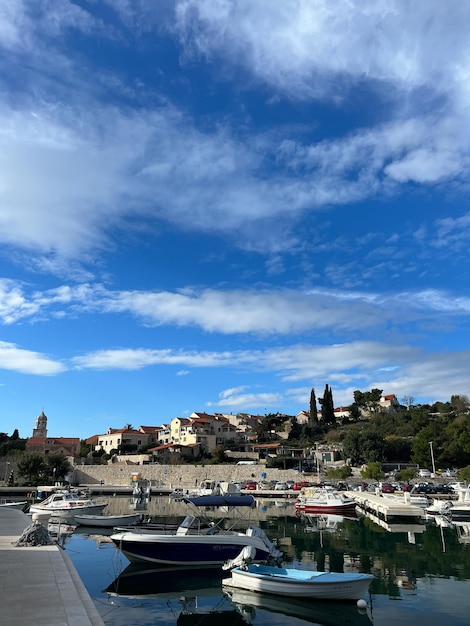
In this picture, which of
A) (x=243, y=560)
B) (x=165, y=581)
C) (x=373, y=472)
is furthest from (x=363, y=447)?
(x=243, y=560)

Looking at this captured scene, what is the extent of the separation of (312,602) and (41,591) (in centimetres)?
747

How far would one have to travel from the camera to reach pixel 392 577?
16.5m

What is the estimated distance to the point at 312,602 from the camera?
1317cm

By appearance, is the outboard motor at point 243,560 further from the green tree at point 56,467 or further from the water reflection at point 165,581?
the green tree at point 56,467

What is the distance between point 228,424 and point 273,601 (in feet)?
314

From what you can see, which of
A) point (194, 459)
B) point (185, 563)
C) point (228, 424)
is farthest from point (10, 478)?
point (185, 563)

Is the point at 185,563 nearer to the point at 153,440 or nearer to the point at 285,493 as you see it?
the point at 285,493

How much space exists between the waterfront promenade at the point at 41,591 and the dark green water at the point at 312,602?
1.87 meters

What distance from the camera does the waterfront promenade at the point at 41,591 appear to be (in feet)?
26.5

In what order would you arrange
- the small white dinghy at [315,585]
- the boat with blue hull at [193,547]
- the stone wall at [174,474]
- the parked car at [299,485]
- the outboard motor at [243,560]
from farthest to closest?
the stone wall at [174,474]
the parked car at [299,485]
the boat with blue hull at [193,547]
the outboard motor at [243,560]
the small white dinghy at [315,585]

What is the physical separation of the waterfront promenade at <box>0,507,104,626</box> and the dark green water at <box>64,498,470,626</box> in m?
1.87

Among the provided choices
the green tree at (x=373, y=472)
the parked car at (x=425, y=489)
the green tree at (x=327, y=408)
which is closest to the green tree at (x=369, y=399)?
the green tree at (x=327, y=408)

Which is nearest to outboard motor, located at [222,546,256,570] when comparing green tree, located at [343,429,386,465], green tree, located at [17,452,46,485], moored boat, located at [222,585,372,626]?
moored boat, located at [222,585,372,626]

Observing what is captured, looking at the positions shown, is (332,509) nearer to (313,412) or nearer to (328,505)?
(328,505)
